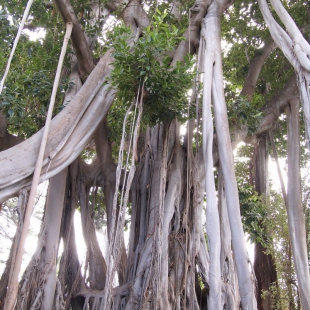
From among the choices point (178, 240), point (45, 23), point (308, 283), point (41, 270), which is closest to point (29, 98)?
point (45, 23)

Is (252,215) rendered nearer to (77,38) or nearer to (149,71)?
(149,71)

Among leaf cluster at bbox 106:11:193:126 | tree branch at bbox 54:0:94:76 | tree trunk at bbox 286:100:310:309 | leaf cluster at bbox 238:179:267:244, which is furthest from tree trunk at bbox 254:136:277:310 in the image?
tree branch at bbox 54:0:94:76

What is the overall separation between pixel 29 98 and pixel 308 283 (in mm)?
2956

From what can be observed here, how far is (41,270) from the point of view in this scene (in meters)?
3.05

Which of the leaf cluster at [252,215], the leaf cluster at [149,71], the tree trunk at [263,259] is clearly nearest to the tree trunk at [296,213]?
the leaf cluster at [252,215]

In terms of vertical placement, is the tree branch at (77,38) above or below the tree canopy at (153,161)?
above

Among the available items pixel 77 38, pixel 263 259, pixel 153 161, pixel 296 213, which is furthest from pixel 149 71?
pixel 263 259

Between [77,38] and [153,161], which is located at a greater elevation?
[77,38]

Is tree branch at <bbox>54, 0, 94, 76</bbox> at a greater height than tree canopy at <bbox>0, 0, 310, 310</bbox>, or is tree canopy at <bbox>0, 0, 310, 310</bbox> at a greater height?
tree branch at <bbox>54, 0, 94, 76</bbox>

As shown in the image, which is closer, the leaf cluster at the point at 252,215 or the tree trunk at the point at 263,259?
the leaf cluster at the point at 252,215

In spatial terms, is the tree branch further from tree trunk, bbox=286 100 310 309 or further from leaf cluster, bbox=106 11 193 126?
tree trunk, bbox=286 100 310 309

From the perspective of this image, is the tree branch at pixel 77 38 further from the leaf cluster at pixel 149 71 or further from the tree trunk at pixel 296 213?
the tree trunk at pixel 296 213

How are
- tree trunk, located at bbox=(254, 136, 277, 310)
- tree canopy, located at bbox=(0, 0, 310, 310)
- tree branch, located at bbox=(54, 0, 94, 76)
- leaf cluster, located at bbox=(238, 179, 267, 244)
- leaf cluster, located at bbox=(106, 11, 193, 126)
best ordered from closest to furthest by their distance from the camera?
tree canopy, located at bbox=(0, 0, 310, 310) < leaf cluster, located at bbox=(106, 11, 193, 126) < tree branch, located at bbox=(54, 0, 94, 76) < leaf cluster, located at bbox=(238, 179, 267, 244) < tree trunk, located at bbox=(254, 136, 277, 310)

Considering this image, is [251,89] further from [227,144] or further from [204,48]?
[227,144]
